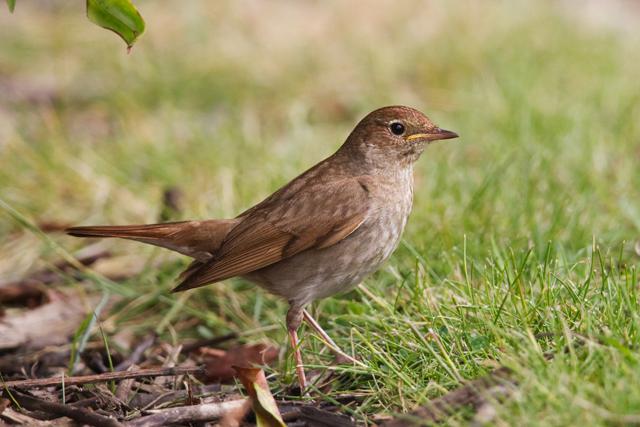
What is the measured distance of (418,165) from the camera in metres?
7.40

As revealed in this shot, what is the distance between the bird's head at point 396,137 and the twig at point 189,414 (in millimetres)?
1740

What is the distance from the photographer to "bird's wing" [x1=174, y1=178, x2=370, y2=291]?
4.67 m

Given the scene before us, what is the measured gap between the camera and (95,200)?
6965 millimetres

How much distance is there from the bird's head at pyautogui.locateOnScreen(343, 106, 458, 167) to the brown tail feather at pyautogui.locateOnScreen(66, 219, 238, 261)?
0.85 m

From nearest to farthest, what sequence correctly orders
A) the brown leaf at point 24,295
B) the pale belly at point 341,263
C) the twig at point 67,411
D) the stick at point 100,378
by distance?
the twig at point 67,411, the stick at point 100,378, the pale belly at point 341,263, the brown leaf at point 24,295

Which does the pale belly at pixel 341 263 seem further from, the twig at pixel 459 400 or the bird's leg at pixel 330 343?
the twig at pixel 459 400

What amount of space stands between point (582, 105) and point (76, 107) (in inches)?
196

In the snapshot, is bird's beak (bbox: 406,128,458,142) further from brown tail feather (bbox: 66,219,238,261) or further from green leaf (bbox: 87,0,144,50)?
green leaf (bbox: 87,0,144,50)

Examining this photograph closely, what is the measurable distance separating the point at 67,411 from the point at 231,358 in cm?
113

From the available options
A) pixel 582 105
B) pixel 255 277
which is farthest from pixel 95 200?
pixel 582 105

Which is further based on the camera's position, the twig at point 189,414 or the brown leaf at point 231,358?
the brown leaf at point 231,358

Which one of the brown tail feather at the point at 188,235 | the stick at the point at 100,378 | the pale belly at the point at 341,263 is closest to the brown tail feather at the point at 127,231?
the brown tail feather at the point at 188,235

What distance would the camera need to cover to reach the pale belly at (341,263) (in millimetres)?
4645

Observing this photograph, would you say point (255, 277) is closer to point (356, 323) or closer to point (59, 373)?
point (356, 323)
